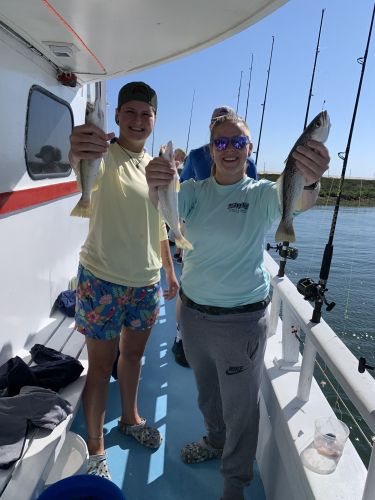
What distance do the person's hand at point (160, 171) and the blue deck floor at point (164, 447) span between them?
2.05 meters

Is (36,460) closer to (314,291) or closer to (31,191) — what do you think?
(314,291)

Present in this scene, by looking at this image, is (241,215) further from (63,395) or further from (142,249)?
(63,395)

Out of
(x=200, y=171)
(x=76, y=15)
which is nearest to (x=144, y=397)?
(x=200, y=171)

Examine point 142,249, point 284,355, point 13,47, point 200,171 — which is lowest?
point 284,355

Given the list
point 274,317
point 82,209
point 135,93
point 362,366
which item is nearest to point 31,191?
point 135,93

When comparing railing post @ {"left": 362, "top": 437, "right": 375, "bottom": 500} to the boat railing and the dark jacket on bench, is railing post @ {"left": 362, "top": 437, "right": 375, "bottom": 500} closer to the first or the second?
the boat railing

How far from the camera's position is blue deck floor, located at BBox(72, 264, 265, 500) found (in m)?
2.52

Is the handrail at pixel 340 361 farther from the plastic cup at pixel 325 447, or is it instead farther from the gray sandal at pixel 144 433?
the gray sandal at pixel 144 433

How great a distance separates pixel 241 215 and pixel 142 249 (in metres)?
0.73

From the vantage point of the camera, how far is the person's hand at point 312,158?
5.17 ft

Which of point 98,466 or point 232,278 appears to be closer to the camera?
point 232,278

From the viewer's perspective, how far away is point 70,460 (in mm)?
2289

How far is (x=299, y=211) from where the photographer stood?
6.19ft

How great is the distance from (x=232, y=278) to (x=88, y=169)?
37.9 inches
